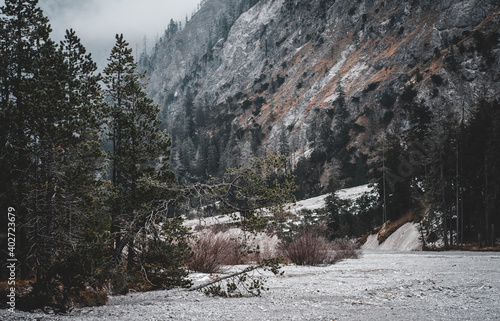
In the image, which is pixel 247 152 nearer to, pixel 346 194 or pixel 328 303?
pixel 346 194

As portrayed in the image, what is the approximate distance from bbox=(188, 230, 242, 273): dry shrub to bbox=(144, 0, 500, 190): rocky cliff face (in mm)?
29141

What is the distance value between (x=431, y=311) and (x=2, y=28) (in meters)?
12.4

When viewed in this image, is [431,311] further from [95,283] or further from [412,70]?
[412,70]

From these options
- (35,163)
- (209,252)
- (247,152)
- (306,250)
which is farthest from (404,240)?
(247,152)

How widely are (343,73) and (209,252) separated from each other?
97.1m

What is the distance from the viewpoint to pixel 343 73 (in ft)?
321

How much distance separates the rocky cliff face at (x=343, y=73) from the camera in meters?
65.1

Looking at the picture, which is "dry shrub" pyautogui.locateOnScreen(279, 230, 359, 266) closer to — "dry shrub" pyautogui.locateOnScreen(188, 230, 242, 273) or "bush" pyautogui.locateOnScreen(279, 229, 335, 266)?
"bush" pyautogui.locateOnScreen(279, 229, 335, 266)

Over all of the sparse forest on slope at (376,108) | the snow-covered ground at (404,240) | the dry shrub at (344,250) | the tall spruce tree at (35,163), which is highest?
the sparse forest on slope at (376,108)

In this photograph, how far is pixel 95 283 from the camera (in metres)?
6.23

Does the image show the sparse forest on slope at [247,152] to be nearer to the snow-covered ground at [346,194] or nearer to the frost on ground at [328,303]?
the frost on ground at [328,303]

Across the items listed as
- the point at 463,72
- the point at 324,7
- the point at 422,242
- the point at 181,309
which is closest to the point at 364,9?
the point at 324,7

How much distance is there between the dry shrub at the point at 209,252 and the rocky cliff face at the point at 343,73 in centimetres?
2914

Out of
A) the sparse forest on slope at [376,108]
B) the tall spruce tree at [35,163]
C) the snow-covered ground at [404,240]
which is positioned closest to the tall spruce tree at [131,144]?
the tall spruce tree at [35,163]
